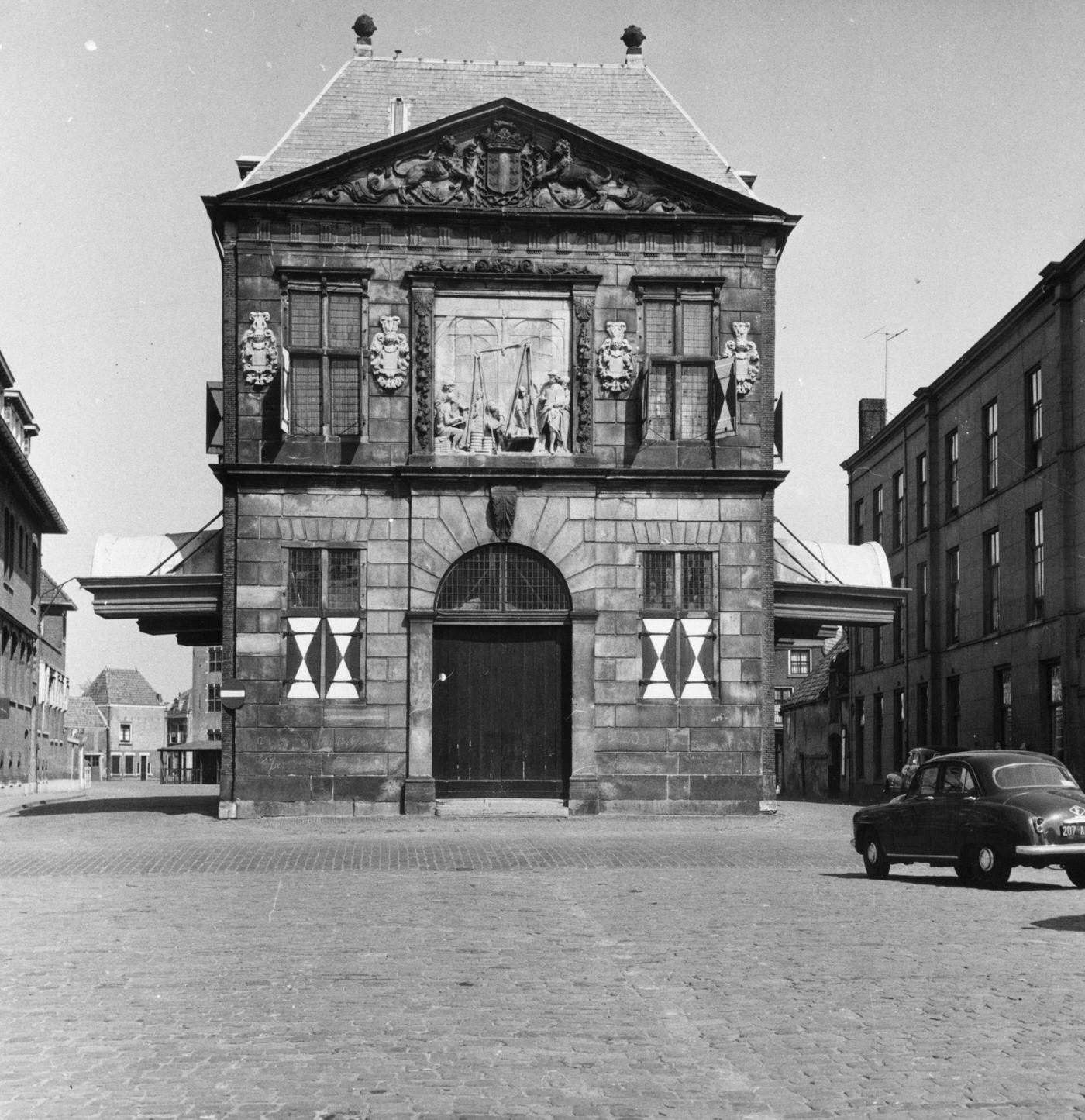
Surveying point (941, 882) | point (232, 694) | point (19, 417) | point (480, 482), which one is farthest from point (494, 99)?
point (19, 417)

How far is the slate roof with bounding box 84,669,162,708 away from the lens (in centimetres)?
15288

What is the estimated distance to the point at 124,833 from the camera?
26141mm

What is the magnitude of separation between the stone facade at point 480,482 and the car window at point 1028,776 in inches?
436

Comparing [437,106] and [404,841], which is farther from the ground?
[437,106]

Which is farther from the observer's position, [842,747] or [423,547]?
[842,747]

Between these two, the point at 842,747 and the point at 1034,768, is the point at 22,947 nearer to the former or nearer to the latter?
the point at 1034,768

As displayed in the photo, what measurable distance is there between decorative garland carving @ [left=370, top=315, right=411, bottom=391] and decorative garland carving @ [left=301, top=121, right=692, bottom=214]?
233cm

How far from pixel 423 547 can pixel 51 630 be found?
56.1 metres

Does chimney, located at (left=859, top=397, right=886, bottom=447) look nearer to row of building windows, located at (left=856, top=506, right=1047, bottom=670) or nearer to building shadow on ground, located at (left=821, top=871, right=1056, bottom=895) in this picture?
row of building windows, located at (left=856, top=506, right=1047, bottom=670)

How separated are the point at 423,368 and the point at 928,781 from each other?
528 inches

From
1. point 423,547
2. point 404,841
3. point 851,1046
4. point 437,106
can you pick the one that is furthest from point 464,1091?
point 437,106

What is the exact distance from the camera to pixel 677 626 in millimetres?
29609

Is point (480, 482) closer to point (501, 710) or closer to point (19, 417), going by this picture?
point (501, 710)

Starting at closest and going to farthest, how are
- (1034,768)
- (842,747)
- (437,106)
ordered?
(1034,768) < (437,106) < (842,747)
